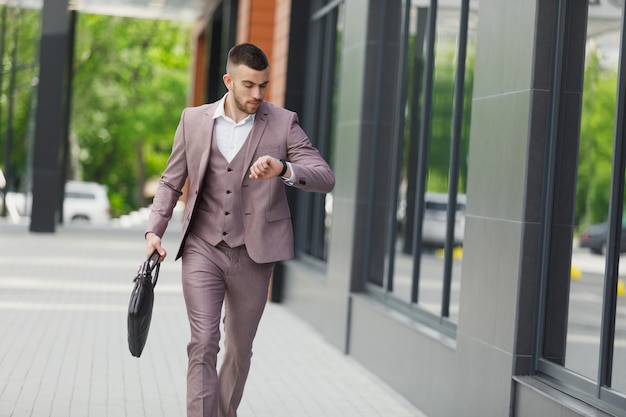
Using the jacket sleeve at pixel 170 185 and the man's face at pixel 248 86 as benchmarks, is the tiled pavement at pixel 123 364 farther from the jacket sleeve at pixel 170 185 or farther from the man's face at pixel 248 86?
the man's face at pixel 248 86

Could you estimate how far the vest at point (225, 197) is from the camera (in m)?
5.12

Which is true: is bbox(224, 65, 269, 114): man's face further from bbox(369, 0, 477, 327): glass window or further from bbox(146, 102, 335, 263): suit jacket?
bbox(369, 0, 477, 327): glass window

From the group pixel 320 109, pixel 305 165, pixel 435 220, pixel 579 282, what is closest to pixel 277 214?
pixel 305 165

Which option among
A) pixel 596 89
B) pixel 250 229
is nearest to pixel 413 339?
pixel 250 229

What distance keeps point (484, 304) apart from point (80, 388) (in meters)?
2.86

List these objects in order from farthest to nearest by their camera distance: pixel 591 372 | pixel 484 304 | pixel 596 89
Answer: pixel 596 89, pixel 484 304, pixel 591 372

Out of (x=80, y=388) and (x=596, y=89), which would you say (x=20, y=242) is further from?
(x=80, y=388)

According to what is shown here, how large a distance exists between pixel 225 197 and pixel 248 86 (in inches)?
21.2

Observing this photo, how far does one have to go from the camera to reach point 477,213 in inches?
247

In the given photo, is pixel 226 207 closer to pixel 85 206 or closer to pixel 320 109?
pixel 320 109

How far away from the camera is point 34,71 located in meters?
26.0

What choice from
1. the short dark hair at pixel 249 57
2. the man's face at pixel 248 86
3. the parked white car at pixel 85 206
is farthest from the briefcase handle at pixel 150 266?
the parked white car at pixel 85 206

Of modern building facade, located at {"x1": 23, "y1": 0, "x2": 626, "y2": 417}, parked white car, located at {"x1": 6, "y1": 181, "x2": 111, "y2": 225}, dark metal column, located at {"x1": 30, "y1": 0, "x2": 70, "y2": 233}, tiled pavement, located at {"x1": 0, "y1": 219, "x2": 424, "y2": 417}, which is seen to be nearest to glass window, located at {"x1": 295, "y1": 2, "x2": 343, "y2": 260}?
modern building facade, located at {"x1": 23, "y1": 0, "x2": 626, "y2": 417}

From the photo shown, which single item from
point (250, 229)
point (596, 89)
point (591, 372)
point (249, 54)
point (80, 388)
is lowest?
point (80, 388)
